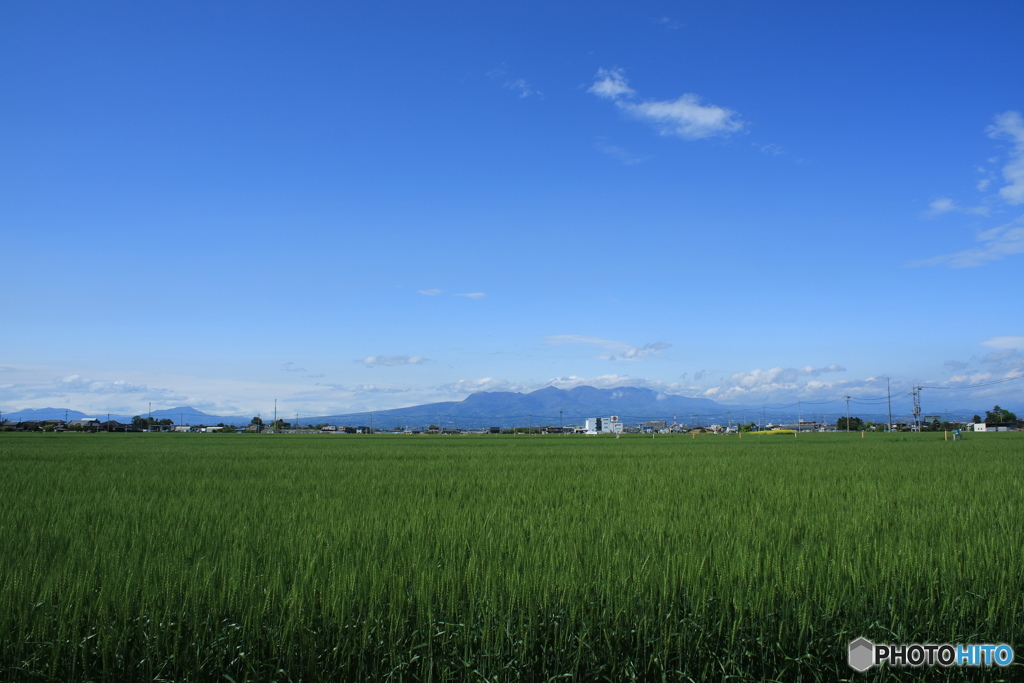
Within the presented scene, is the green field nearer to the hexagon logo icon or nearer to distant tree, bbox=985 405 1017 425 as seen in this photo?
the hexagon logo icon

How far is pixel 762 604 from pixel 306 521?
4.32 meters

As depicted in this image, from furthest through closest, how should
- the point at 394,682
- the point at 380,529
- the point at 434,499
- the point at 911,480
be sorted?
the point at 911,480, the point at 434,499, the point at 380,529, the point at 394,682

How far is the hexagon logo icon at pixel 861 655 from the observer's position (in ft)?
9.69

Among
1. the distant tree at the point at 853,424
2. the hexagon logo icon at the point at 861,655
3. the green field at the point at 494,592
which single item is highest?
the green field at the point at 494,592

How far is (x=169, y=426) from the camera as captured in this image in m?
136

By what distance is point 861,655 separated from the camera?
9.91 feet

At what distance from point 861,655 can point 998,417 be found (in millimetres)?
158911

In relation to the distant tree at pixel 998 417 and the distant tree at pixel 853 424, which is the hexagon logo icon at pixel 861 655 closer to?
the distant tree at pixel 853 424

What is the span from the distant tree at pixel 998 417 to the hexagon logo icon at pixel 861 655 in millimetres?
157117

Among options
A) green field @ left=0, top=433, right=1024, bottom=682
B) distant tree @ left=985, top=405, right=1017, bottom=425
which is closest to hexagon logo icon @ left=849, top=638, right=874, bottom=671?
green field @ left=0, top=433, right=1024, bottom=682

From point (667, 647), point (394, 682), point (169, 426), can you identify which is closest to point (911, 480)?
point (667, 647)

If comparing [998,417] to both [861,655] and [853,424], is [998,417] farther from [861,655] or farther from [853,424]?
[861,655]

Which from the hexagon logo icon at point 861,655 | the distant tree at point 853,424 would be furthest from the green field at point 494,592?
the distant tree at point 853,424

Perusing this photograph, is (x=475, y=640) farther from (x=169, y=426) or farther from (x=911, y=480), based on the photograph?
(x=169, y=426)
